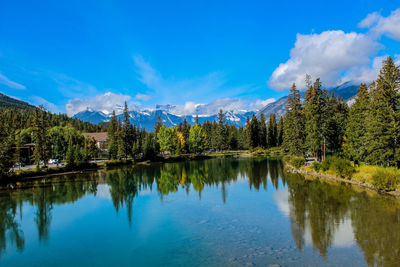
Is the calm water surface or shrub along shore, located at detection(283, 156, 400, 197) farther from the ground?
shrub along shore, located at detection(283, 156, 400, 197)

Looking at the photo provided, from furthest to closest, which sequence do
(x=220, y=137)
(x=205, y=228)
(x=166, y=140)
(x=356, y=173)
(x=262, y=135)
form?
(x=262, y=135) < (x=220, y=137) < (x=166, y=140) < (x=356, y=173) < (x=205, y=228)

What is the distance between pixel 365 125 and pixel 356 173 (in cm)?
793

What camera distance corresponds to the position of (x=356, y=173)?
37.2m

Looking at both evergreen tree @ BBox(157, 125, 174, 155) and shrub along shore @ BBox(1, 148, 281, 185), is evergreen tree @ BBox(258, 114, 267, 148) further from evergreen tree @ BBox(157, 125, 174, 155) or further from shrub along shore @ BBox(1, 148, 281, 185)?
evergreen tree @ BBox(157, 125, 174, 155)

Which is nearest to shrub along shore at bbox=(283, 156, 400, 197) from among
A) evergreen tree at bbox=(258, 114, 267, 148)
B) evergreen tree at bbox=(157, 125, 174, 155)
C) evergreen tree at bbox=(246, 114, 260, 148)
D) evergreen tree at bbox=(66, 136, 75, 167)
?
evergreen tree at bbox=(66, 136, 75, 167)

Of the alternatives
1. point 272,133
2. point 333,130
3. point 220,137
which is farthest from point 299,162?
point 272,133

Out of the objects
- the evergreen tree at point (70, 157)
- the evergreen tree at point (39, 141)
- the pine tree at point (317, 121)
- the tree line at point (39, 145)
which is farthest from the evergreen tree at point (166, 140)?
the pine tree at point (317, 121)

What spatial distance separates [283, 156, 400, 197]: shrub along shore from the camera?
97.8 ft

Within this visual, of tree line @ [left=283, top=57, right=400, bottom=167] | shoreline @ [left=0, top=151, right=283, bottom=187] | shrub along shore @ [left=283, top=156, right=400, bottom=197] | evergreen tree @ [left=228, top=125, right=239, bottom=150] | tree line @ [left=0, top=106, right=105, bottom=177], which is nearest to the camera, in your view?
shrub along shore @ [left=283, top=156, right=400, bottom=197]

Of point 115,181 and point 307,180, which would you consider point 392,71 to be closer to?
point 307,180

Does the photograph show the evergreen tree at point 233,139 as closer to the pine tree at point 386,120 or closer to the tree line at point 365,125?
the tree line at point 365,125

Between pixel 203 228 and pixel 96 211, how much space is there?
14358 mm

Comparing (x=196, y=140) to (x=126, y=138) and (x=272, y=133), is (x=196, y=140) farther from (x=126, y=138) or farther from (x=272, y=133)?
(x=272, y=133)

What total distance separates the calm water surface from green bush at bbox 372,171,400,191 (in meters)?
2.11
